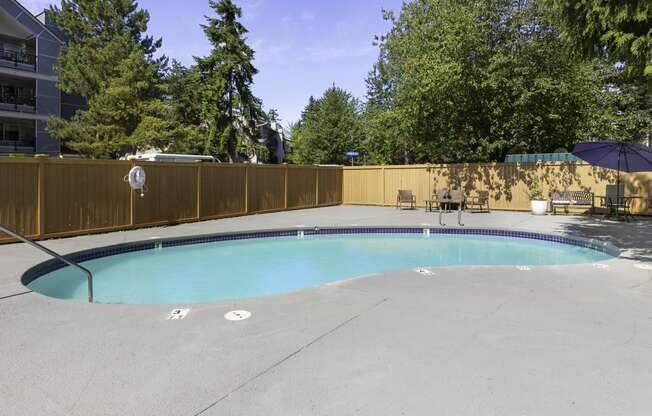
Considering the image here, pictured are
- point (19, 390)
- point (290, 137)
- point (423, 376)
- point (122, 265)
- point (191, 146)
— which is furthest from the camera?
point (290, 137)

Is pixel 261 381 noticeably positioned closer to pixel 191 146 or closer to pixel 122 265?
pixel 122 265

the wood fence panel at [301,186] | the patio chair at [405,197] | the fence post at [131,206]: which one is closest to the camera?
the fence post at [131,206]

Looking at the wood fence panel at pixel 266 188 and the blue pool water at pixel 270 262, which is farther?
the wood fence panel at pixel 266 188

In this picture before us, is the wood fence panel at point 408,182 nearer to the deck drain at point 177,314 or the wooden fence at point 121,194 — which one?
the wooden fence at point 121,194

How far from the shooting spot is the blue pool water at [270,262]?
6055 millimetres

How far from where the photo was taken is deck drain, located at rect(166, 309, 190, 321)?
12.0ft

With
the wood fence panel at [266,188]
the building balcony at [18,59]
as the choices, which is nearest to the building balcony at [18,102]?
the building balcony at [18,59]

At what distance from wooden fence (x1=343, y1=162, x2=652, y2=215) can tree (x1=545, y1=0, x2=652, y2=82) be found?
8.88m

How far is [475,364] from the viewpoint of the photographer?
2.79 metres

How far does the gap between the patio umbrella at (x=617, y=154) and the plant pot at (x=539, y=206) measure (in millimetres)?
2423

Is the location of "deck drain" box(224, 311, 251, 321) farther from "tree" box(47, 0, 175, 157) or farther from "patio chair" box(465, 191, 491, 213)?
"tree" box(47, 0, 175, 157)

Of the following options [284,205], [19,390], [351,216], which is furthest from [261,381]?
[284,205]

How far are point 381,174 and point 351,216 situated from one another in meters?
4.47

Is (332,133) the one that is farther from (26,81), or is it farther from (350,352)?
(350,352)
